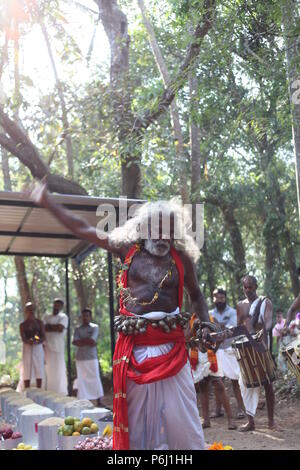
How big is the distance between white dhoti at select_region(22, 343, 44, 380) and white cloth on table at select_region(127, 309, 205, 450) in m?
10.5

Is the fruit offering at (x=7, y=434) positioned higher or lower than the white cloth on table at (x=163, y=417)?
lower

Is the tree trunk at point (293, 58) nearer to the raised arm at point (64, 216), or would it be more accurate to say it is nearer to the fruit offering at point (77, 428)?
the fruit offering at point (77, 428)

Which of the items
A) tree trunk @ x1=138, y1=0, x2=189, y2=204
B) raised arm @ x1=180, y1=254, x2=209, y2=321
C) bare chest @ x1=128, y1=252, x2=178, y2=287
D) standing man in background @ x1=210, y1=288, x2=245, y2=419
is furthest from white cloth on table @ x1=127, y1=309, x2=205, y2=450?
tree trunk @ x1=138, y1=0, x2=189, y2=204

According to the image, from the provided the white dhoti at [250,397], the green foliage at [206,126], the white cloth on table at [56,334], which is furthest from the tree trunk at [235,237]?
the white dhoti at [250,397]

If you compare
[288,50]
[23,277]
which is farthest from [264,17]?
[23,277]

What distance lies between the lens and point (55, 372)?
51.4 feet

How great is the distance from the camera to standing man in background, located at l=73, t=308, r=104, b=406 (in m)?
14.5

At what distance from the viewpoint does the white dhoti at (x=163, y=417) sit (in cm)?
486

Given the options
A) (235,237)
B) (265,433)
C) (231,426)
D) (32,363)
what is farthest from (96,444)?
(235,237)

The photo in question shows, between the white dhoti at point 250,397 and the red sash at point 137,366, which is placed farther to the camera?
the white dhoti at point 250,397

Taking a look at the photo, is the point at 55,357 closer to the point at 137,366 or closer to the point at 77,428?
the point at 77,428

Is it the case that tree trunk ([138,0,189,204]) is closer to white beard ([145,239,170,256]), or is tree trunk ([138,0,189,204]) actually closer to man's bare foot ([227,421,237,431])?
man's bare foot ([227,421,237,431])

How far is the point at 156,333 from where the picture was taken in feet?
16.4
